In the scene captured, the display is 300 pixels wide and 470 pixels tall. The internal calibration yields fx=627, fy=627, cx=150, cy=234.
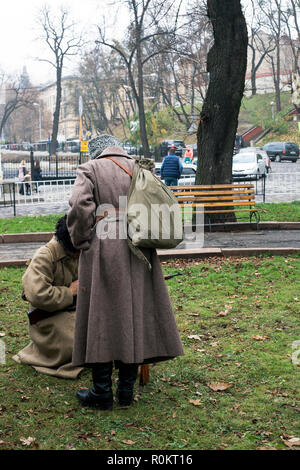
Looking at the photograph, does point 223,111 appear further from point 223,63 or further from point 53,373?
point 53,373

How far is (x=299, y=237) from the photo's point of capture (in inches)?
452

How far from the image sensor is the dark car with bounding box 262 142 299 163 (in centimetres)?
4522

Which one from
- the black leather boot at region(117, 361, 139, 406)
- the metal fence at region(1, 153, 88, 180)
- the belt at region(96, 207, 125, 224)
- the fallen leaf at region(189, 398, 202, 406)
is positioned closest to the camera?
the belt at region(96, 207, 125, 224)

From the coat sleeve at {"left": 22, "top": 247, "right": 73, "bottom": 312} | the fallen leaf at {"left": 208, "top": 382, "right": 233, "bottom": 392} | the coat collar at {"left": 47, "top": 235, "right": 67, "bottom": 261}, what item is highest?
the coat collar at {"left": 47, "top": 235, "right": 67, "bottom": 261}

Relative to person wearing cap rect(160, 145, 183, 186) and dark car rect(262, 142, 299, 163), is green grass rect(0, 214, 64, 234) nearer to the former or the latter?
person wearing cap rect(160, 145, 183, 186)

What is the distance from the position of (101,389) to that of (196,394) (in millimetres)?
772

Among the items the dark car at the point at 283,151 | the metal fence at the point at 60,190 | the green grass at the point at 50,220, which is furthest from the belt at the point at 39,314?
the dark car at the point at 283,151

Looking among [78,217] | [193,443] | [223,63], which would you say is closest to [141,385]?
[193,443]

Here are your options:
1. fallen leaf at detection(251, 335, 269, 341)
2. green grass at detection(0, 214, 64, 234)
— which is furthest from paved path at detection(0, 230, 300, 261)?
fallen leaf at detection(251, 335, 269, 341)

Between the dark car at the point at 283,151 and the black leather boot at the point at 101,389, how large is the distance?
42730 mm

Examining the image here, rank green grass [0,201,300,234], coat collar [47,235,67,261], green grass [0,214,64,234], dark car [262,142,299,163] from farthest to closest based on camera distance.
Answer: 1. dark car [262,142,299,163]
2. green grass [0,201,300,234]
3. green grass [0,214,64,234]
4. coat collar [47,235,67,261]

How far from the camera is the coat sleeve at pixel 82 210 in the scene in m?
3.91

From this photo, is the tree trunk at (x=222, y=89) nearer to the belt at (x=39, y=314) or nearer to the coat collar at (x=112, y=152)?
the belt at (x=39, y=314)

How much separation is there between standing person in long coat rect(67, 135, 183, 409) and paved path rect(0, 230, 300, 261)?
20.3 ft
